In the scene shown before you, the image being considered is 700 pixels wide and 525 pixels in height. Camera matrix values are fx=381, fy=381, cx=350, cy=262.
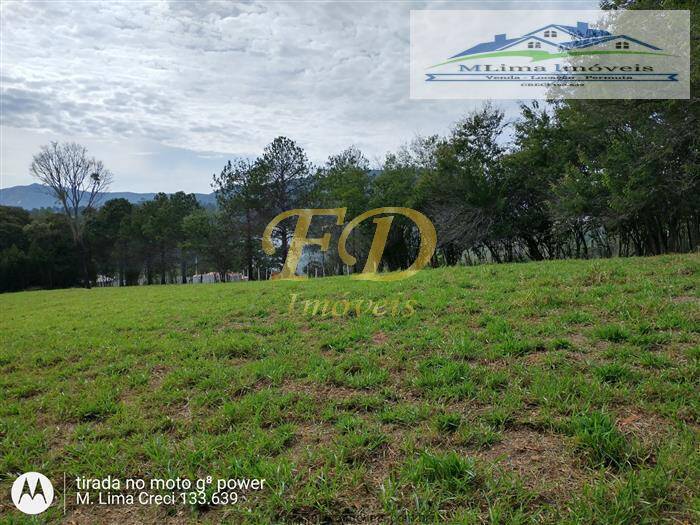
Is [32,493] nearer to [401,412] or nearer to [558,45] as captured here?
[401,412]

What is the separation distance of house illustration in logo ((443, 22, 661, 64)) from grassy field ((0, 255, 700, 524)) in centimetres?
814

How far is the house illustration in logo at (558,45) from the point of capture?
11016 millimetres

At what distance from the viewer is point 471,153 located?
963 inches

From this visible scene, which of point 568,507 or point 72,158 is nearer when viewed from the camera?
point 568,507

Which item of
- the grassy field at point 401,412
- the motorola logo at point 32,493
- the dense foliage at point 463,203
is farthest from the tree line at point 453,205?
the motorola logo at point 32,493

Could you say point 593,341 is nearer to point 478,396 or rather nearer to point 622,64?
point 478,396

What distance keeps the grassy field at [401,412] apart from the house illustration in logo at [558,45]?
26.7ft

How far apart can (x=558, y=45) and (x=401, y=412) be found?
14.3 m

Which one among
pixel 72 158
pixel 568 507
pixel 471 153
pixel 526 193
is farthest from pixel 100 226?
pixel 568 507

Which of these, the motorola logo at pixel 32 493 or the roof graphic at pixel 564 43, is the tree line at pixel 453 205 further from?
the motorola logo at pixel 32 493

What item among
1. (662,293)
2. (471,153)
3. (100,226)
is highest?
(471,153)

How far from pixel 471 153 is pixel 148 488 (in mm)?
25175

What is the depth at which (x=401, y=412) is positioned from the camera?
127 inches

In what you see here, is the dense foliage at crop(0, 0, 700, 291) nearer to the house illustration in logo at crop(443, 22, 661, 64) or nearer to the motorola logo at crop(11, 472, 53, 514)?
the house illustration in logo at crop(443, 22, 661, 64)
